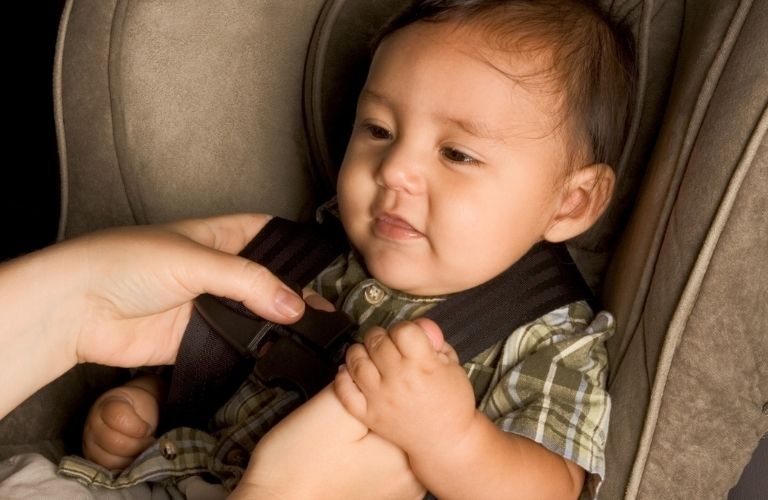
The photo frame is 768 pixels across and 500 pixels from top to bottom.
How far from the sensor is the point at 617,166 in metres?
1.19

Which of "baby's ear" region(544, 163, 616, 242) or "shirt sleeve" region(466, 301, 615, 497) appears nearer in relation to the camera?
"shirt sleeve" region(466, 301, 615, 497)

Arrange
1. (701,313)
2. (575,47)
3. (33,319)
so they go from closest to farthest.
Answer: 1. (701,313)
2. (33,319)
3. (575,47)

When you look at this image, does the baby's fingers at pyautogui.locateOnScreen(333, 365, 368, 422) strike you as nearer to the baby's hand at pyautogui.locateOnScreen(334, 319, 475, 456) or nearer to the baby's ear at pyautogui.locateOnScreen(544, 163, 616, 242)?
the baby's hand at pyautogui.locateOnScreen(334, 319, 475, 456)

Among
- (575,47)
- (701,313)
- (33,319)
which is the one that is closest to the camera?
(701,313)

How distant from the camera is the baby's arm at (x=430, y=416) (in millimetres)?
897

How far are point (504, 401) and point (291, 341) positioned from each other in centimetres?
28

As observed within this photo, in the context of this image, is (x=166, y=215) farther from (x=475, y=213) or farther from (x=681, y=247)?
(x=681, y=247)

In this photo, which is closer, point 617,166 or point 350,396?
point 350,396

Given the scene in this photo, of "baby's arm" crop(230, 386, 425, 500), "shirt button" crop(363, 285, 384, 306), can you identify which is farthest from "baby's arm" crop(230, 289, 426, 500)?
"shirt button" crop(363, 285, 384, 306)

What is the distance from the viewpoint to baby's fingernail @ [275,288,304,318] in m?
1.04

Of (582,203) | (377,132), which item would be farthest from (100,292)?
(582,203)

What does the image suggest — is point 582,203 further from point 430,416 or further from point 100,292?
point 100,292

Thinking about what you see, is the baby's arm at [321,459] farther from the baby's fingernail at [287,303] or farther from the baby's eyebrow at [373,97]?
the baby's eyebrow at [373,97]

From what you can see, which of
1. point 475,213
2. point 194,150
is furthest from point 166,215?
point 475,213
